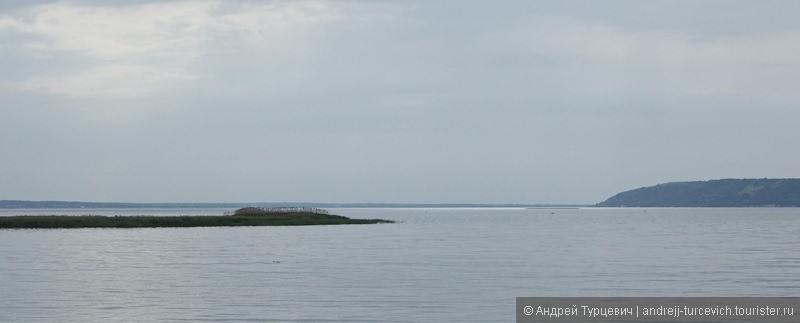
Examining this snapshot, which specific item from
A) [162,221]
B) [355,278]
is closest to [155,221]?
[162,221]

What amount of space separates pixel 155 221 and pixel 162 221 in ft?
3.81

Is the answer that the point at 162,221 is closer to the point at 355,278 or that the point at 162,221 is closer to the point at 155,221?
the point at 155,221

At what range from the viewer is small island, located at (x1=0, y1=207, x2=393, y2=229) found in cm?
13462

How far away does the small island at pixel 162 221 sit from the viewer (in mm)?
134625

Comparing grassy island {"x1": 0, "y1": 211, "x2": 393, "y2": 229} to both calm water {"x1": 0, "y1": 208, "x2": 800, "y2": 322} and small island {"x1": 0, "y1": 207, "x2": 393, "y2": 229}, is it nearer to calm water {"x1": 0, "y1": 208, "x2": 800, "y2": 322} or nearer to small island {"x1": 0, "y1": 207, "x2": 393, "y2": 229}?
small island {"x1": 0, "y1": 207, "x2": 393, "y2": 229}

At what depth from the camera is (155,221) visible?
5605 inches

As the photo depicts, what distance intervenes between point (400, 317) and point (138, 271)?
1006 inches

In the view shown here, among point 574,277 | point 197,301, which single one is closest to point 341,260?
point 574,277

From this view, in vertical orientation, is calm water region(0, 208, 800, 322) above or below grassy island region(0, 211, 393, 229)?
below

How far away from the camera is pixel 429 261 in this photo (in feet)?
205

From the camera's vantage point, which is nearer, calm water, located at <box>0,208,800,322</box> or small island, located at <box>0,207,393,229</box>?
calm water, located at <box>0,208,800,322</box>

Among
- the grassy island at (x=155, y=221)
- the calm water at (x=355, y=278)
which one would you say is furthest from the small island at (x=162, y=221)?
the calm water at (x=355, y=278)

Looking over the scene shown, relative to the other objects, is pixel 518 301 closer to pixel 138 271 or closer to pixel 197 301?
pixel 197 301

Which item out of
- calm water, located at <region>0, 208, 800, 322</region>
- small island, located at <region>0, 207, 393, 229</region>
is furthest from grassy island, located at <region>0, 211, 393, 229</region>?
calm water, located at <region>0, 208, 800, 322</region>
